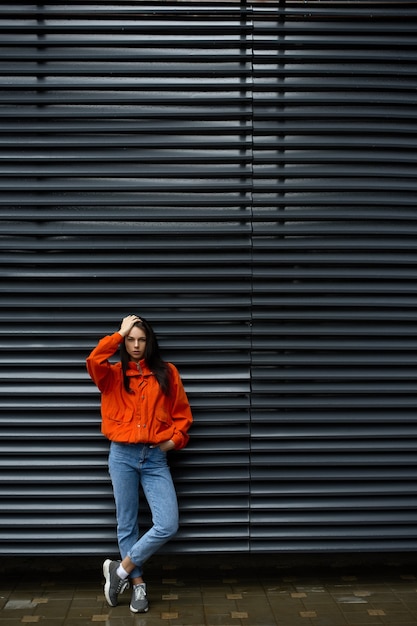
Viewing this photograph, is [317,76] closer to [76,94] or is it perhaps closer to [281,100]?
[281,100]

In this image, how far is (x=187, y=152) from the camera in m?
5.38

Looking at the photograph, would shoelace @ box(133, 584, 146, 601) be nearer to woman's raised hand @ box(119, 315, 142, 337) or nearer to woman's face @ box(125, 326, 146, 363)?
woman's face @ box(125, 326, 146, 363)

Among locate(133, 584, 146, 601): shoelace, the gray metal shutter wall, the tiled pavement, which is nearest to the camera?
the tiled pavement

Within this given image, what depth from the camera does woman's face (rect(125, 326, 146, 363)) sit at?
16.6 ft

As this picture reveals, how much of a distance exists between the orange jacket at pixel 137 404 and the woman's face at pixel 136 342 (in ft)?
0.28

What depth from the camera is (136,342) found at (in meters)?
5.05

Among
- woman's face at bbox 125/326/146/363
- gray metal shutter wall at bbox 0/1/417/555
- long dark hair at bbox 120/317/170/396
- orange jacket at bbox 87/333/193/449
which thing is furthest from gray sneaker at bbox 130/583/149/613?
woman's face at bbox 125/326/146/363

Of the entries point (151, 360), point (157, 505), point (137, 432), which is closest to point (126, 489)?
point (157, 505)

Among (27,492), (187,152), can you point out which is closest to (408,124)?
(187,152)

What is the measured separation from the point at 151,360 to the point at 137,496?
0.99m

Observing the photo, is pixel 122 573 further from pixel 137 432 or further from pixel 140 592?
pixel 137 432

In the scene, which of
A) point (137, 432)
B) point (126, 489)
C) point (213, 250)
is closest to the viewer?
point (137, 432)

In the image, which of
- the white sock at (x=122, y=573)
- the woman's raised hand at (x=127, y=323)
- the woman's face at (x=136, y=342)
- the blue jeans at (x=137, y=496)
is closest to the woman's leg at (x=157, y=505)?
the blue jeans at (x=137, y=496)

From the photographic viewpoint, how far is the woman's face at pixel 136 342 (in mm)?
5047
